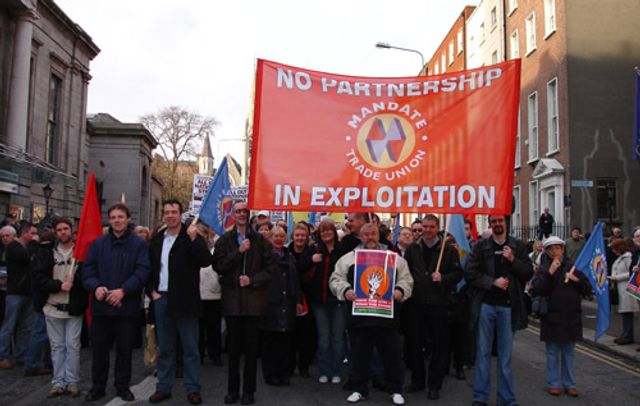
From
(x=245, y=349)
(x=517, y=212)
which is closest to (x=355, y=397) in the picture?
(x=245, y=349)

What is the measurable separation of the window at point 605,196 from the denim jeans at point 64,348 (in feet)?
72.2

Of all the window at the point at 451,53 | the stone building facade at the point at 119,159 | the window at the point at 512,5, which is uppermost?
the window at the point at 451,53

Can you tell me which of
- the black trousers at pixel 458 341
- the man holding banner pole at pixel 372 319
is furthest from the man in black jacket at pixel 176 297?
the black trousers at pixel 458 341

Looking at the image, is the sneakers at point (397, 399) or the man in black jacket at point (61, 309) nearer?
the sneakers at point (397, 399)

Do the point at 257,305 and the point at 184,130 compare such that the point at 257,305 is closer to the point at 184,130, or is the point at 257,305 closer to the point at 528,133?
the point at 528,133

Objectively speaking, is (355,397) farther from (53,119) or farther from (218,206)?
(53,119)

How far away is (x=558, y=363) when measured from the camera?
6844 millimetres

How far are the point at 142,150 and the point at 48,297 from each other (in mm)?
36045

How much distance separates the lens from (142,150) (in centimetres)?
4109

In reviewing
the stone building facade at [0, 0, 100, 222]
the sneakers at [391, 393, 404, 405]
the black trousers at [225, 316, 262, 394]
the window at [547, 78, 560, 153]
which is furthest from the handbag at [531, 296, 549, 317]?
the window at [547, 78, 560, 153]

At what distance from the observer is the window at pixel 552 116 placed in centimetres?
2525

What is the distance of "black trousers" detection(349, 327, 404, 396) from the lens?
20.1 ft

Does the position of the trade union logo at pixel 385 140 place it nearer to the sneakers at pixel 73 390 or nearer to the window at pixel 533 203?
the sneakers at pixel 73 390

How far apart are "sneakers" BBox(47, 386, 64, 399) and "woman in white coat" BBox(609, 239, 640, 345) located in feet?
27.7
